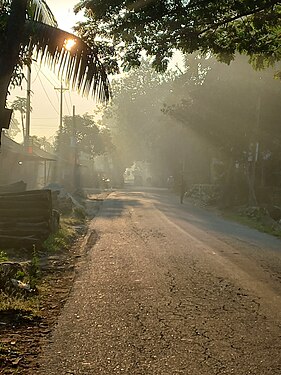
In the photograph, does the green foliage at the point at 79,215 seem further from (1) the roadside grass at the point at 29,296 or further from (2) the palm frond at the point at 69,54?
(2) the palm frond at the point at 69,54

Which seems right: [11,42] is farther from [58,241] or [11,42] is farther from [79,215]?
[79,215]

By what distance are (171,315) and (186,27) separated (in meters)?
5.23

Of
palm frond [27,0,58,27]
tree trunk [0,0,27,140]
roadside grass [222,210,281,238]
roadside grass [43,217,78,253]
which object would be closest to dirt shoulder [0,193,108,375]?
roadside grass [43,217,78,253]

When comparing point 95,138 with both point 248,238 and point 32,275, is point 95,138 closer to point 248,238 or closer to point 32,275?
A: point 248,238

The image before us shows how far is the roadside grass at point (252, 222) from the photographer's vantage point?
720 inches

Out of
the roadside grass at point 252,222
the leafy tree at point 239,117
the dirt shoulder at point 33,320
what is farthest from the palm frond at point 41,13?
the leafy tree at point 239,117

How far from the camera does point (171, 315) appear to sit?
6.19 meters

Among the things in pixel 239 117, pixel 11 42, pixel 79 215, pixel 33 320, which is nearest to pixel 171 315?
pixel 33 320

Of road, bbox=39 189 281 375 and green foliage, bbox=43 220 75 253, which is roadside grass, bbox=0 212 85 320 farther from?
road, bbox=39 189 281 375

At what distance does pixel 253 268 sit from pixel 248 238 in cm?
568

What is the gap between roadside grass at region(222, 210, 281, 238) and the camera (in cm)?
1829

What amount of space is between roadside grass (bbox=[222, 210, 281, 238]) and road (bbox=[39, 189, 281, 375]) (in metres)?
6.11

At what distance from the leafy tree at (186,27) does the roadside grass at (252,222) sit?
31.4ft

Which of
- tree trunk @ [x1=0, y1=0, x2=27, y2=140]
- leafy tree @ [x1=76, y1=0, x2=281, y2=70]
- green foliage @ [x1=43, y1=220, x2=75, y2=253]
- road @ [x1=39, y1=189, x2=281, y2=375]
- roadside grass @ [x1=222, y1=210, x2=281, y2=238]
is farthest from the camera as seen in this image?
roadside grass @ [x1=222, y1=210, x2=281, y2=238]
